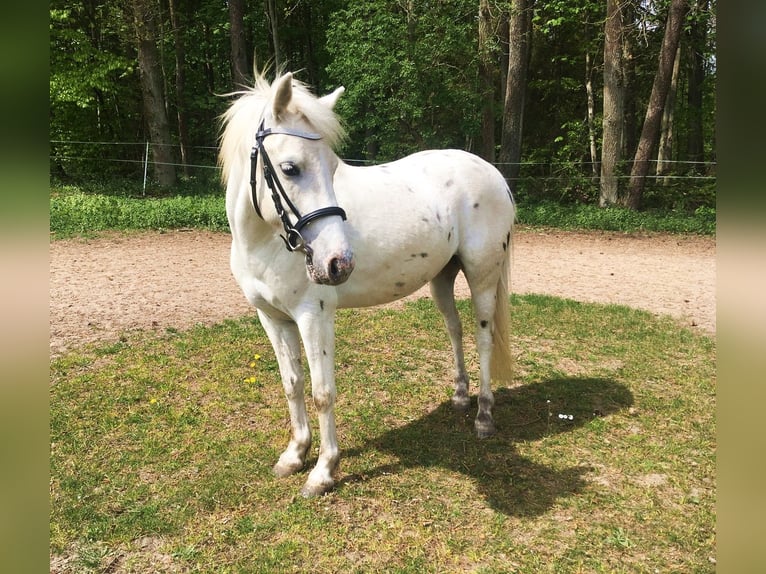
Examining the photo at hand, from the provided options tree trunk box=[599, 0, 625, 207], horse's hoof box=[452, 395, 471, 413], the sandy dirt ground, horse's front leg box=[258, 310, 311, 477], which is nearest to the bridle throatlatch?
horse's front leg box=[258, 310, 311, 477]

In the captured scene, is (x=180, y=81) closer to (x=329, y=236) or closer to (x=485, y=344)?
(x=485, y=344)

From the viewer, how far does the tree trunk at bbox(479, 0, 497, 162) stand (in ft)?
43.9

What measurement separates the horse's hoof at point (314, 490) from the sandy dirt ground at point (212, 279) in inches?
126

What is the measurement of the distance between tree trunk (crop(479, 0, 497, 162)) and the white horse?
11.0 m

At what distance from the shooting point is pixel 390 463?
10.9 feet

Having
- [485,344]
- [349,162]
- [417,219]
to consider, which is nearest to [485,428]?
[485,344]

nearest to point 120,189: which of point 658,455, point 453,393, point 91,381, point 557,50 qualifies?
point 91,381

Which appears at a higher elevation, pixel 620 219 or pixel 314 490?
pixel 620 219

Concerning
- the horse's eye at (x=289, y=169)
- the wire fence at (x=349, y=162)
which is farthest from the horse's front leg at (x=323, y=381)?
the wire fence at (x=349, y=162)

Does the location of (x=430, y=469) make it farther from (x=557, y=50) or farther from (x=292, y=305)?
(x=557, y=50)

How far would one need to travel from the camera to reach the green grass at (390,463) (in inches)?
99.5

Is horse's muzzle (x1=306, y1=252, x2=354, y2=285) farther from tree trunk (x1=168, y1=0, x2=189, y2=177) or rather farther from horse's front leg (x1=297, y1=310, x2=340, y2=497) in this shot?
tree trunk (x1=168, y1=0, x2=189, y2=177)

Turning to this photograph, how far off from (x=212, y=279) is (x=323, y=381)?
17.0 ft
